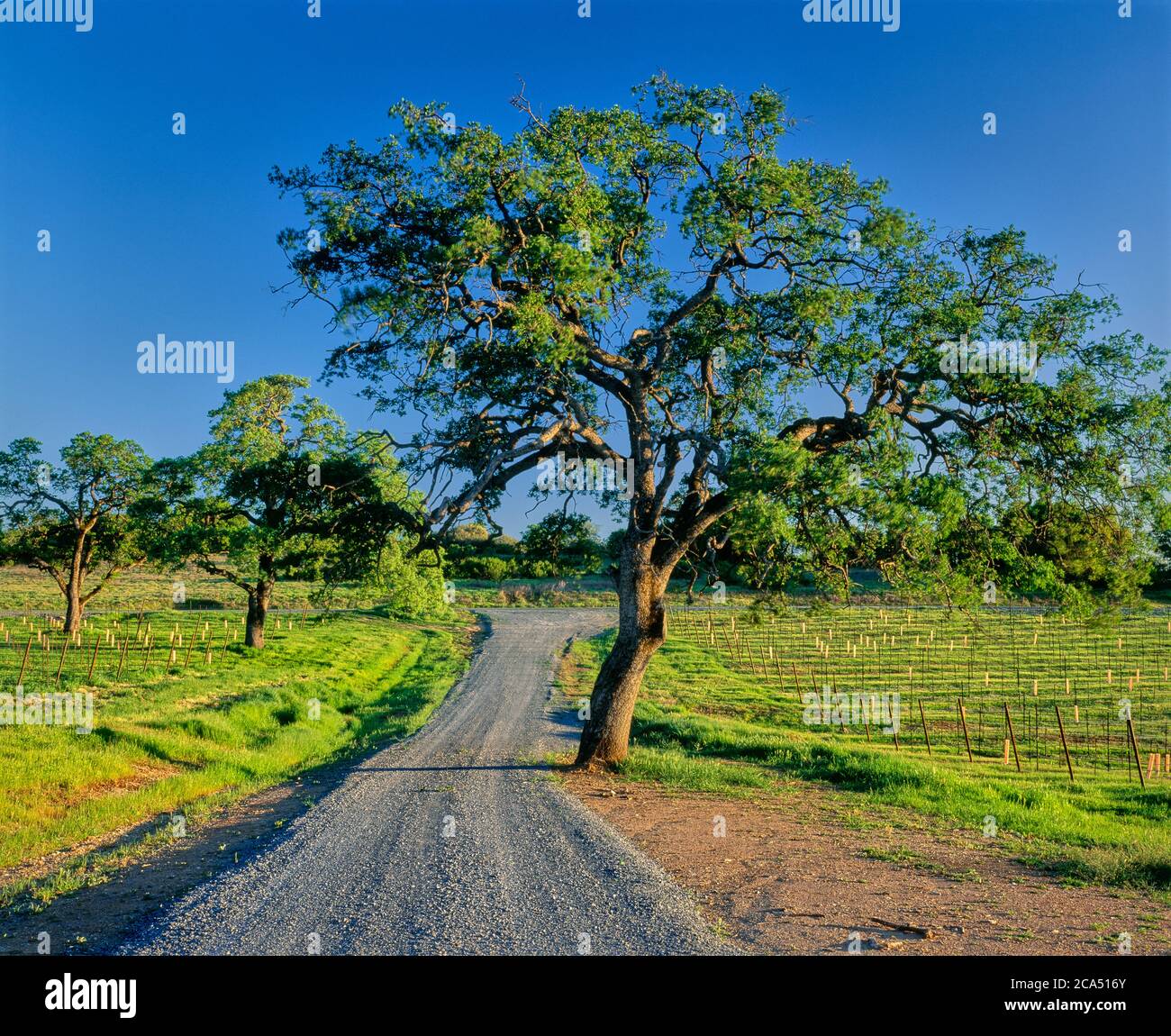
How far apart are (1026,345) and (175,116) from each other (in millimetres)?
17245

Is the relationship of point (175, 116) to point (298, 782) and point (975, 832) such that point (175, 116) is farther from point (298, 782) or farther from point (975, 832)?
point (975, 832)

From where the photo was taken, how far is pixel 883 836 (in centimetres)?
1249

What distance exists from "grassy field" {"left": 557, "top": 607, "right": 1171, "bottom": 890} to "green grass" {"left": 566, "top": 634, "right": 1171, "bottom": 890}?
51mm

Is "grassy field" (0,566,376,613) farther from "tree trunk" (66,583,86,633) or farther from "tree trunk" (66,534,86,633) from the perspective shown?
"tree trunk" (66,583,86,633)

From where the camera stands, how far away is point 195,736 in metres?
21.0

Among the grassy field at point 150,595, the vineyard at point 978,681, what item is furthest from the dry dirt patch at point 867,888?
the grassy field at point 150,595

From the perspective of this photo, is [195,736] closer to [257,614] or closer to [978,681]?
[257,614]

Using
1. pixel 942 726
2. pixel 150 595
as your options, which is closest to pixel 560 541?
pixel 942 726

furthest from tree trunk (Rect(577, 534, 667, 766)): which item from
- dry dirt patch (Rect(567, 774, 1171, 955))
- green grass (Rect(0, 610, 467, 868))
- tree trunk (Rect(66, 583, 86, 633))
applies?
tree trunk (Rect(66, 583, 86, 633))

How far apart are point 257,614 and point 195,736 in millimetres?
16867

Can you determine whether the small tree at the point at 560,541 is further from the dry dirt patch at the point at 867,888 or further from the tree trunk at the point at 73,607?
the tree trunk at the point at 73,607

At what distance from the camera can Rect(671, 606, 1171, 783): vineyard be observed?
81.0 ft

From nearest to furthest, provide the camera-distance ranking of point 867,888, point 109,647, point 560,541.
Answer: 1. point 867,888
2. point 560,541
3. point 109,647
